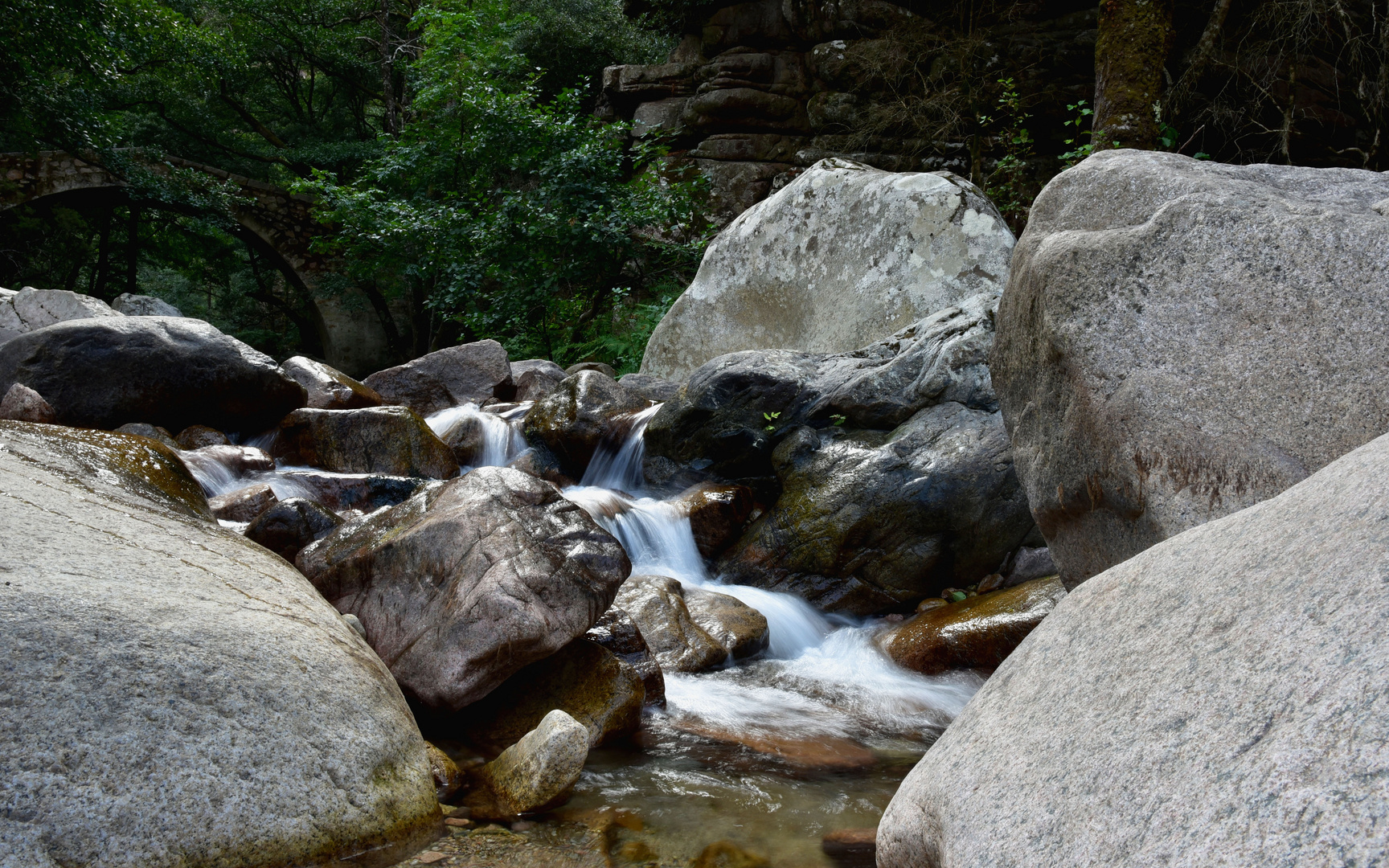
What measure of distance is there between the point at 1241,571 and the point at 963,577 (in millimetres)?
4635

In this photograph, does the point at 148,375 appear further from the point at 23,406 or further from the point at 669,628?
the point at 669,628

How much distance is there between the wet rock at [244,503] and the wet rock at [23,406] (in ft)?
7.12

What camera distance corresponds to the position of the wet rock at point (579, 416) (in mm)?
8586

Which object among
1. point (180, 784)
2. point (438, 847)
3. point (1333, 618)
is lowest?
point (438, 847)

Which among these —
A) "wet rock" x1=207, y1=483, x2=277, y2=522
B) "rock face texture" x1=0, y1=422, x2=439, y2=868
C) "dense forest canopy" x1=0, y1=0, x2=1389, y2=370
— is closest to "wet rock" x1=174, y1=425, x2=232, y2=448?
"wet rock" x1=207, y1=483, x2=277, y2=522

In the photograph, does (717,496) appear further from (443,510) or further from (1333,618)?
(1333,618)

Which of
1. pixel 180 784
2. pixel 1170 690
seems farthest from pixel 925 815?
pixel 180 784

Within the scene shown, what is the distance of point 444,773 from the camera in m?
3.37

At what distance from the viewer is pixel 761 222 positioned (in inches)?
398

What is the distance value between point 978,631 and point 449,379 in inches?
340

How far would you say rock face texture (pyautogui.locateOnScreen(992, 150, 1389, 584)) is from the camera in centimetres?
275

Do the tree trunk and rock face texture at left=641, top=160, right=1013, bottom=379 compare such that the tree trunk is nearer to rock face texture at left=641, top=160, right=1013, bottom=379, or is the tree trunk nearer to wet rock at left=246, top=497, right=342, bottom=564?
rock face texture at left=641, top=160, right=1013, bottom=379

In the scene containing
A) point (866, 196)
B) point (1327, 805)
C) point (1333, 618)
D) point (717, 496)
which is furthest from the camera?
point (866, 196)

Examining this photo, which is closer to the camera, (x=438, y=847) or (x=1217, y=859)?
(x=1217, y=859)
